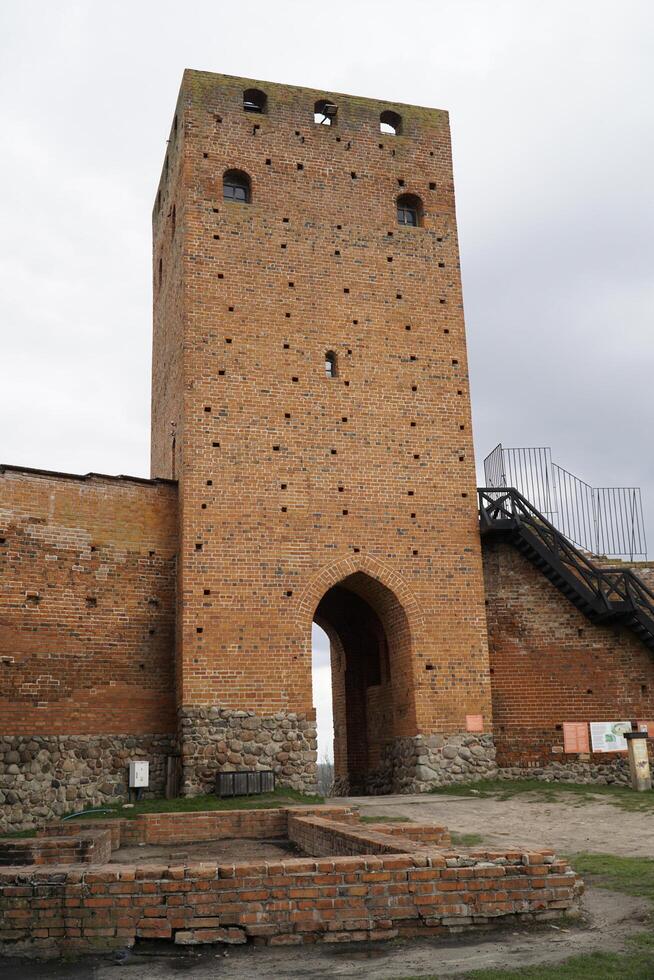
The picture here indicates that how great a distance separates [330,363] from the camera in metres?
19.0

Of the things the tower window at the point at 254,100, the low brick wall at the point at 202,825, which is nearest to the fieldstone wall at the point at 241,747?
the low brick wall at the point at 202,825

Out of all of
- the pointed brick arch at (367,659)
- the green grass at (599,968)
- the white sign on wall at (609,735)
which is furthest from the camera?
the white sign on wall at (609,735)

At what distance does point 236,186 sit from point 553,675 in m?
12.2

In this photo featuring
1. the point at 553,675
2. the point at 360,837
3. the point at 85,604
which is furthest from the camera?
the point at 553,675

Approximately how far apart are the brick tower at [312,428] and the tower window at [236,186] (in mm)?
47

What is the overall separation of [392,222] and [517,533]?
24.0 feet

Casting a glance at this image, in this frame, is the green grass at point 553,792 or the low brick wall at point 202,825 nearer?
the low brick wall at point 202,825

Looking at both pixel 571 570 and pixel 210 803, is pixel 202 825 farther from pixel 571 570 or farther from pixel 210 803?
pixel 571 570

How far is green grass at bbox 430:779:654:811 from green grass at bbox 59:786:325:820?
107 inches

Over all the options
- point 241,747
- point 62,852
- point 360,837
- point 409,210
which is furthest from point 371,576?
point 360,837

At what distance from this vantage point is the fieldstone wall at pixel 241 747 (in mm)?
→ 15930

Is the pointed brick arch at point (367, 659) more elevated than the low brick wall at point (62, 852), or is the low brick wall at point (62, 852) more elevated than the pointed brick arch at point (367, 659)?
the pointed brick arch at point (367, 659)

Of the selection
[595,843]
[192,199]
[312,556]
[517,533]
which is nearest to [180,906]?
[595,843]

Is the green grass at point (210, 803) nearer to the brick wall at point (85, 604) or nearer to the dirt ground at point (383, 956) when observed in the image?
the brick wall at point (85, 604)
